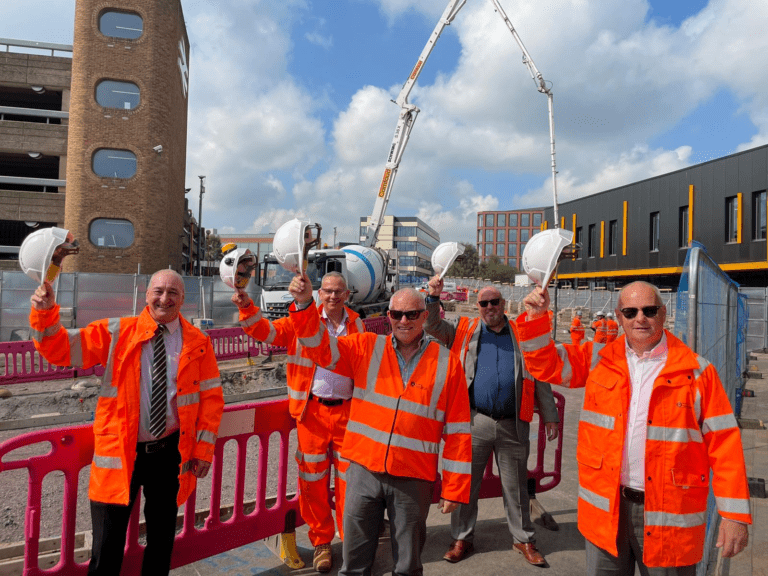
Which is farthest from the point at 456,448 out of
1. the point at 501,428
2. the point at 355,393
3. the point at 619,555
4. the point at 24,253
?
the point at 24,253

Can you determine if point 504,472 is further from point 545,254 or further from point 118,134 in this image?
point 118,134

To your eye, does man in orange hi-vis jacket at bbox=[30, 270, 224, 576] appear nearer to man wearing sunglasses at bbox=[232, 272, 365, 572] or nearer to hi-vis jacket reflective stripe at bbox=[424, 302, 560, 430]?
man wearing sunglasses at bbox=[232, 272, 365, 572]

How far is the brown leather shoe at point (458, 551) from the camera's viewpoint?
146 inches

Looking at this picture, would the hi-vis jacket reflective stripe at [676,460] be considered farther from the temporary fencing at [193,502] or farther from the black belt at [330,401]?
the temporary fencing at [193,502]

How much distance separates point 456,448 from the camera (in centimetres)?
278

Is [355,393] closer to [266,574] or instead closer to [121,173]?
[266,574]

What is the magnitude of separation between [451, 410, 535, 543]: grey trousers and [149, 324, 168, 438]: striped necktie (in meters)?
2.17

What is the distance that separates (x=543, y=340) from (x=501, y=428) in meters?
1.45

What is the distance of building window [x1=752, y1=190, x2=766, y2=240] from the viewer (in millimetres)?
28703

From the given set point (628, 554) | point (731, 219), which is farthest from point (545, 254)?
point (731, 219)

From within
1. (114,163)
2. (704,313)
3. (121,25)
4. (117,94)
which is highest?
(121,25)

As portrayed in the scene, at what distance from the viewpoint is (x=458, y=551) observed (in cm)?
373

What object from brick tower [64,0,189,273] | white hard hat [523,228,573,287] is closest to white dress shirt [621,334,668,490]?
white hard hat [523,228,573,287]

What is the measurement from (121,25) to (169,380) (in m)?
27.6
